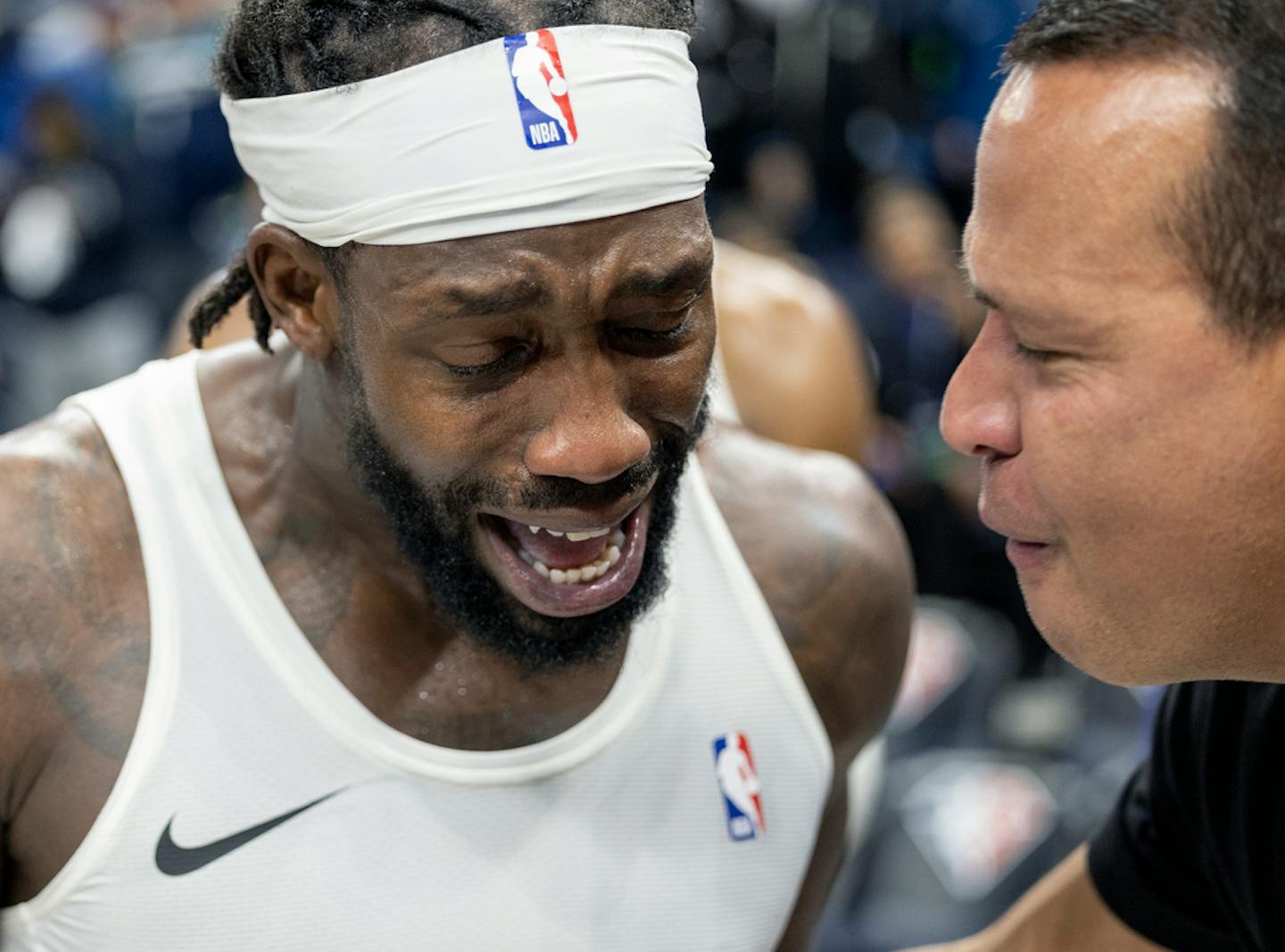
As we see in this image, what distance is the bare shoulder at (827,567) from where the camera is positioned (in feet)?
8.30

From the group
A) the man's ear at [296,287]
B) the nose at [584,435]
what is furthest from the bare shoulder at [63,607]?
the nose at [584,435]

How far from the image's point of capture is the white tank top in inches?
84.3

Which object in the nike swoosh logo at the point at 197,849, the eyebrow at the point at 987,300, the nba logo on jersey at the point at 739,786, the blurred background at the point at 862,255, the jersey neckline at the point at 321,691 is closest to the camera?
the eyebrow at the point at 987,300

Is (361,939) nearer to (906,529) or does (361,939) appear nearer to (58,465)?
(58,465)

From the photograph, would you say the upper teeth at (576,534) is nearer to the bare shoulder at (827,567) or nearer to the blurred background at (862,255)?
the bare shoulder at (827,567)

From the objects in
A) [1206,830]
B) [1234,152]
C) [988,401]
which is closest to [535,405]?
[988,401]

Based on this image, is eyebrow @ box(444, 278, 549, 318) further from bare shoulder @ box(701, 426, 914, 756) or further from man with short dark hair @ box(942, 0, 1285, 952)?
bare shoulder @ box(701, 426, 914, 756)

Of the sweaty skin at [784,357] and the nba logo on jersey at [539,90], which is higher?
the nba logo on jersey at [539,90]

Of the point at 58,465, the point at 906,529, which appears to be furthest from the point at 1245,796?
the point at 906,529

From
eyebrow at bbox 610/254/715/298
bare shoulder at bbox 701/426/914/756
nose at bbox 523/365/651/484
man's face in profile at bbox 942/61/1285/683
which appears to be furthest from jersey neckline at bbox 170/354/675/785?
man's face in profile at bbox 942/61/1285/683

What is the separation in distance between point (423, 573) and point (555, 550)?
20 centimetres

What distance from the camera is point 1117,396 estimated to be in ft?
5.98

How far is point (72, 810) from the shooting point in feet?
6.87

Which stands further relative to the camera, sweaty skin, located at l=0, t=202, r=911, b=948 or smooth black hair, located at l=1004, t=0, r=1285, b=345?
sweaty skin, located at l=0, t=202, r=911, b=948
